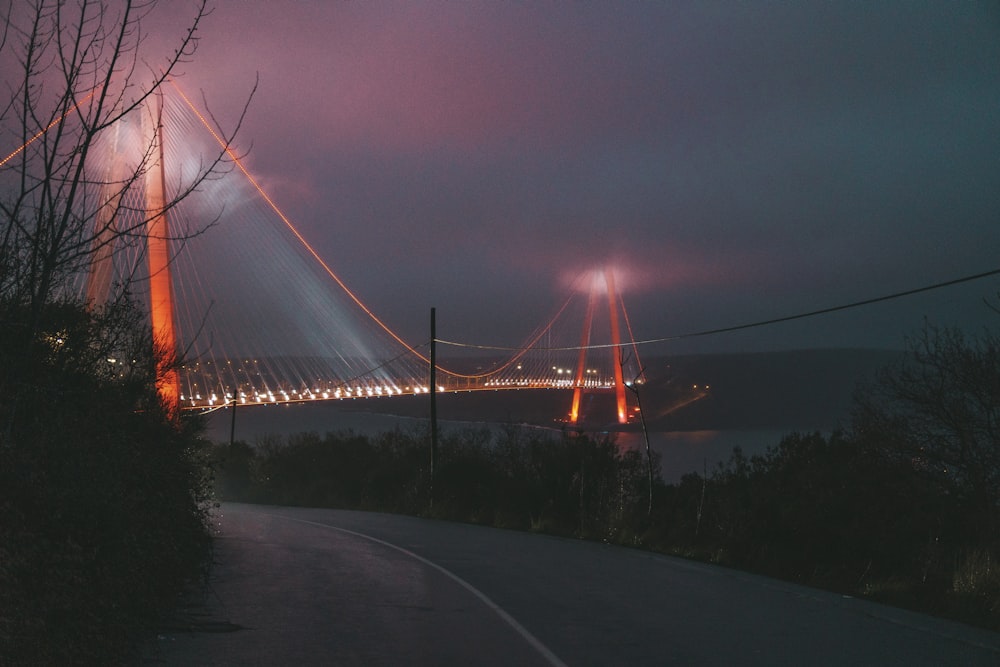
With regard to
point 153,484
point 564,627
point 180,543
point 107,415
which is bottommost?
point 564,627

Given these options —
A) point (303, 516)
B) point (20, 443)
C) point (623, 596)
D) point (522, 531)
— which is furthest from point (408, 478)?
point (20, 443)

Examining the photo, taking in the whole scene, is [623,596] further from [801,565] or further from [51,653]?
[51,653]

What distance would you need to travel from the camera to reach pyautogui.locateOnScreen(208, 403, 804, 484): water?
6800cm

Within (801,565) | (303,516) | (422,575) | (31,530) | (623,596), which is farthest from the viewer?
(303,516)

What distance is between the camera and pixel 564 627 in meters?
9.36

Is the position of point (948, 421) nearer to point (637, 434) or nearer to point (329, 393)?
point (329, 393)

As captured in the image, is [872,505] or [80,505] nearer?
[80,505]

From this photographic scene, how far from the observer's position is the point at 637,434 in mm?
100000

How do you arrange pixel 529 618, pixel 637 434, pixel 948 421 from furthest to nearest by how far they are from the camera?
pixel 637 434 < pixel 948 421 < pixel 529 618

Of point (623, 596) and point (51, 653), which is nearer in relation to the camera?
point (51, 653)

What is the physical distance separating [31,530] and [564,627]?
4918 millimetres

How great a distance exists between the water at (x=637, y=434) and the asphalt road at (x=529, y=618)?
12.1 m

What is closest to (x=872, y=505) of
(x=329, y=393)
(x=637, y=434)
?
(x=329, y=393)

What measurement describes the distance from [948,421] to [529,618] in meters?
8.50
